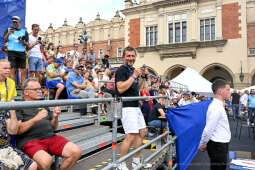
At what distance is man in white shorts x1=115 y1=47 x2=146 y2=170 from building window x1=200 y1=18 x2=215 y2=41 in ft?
63.2

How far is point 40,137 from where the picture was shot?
2.52 m

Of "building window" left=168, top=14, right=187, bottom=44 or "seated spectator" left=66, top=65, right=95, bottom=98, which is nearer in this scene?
"seated spectator" left=66, top=65, right=95, bottom=98

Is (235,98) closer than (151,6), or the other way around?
(235,98)

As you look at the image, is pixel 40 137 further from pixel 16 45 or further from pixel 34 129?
pixel 16 45

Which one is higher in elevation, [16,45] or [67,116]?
[16,45]

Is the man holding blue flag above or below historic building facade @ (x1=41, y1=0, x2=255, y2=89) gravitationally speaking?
below

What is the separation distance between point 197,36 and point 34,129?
20517mm

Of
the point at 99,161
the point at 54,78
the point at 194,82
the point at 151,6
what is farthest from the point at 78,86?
the point at 151,6

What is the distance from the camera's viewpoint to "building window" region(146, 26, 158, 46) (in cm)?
2294

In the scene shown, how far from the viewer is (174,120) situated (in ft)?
13.4

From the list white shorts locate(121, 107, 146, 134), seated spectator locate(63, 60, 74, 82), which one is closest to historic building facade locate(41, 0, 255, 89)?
seated spectator locate(63, 60, 74, 82)

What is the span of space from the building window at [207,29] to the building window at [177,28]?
65.6 inches

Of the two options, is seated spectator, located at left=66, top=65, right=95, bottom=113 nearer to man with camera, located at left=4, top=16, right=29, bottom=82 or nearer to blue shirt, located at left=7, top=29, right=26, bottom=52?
man with camera, located at left=4, top=16, right=29, bottom=82

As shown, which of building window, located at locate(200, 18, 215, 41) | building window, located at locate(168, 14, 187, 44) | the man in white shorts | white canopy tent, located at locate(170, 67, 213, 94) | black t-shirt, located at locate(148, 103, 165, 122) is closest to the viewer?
the man in white shorts
